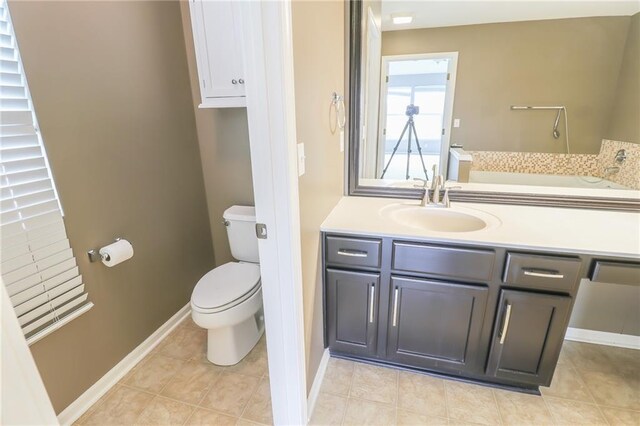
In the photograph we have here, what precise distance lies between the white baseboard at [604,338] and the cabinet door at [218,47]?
92.7 inches

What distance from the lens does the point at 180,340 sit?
6.51 feet

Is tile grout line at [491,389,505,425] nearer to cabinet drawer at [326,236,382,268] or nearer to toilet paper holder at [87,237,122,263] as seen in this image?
cabinet drawer at [326,236,382,268]

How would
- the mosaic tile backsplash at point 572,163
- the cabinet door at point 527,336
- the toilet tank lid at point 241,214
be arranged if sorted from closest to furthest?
the cabinet door at point 527,336
the mosaic tile backsplash at point 572,163
the toilet tank lid at point 241,214

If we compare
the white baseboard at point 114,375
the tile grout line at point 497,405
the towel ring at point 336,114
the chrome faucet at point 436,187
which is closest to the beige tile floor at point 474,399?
the tile grout line at point 497,405

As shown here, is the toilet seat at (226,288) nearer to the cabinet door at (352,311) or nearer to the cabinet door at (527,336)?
the cabinet door at (352,311)

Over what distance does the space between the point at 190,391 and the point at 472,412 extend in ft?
4.45

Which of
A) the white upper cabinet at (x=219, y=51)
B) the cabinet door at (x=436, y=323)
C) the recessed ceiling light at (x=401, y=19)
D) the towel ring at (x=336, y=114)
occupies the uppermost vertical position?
the recessed ceiling light at (x=401, y=19)

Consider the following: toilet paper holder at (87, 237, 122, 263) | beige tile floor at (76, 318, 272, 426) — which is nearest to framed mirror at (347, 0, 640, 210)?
beige tile floor at (76, 318, 272, 426)

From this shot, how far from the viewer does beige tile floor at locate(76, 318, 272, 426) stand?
1.48 metres

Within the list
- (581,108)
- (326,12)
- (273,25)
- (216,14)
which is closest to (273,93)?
(273,25)

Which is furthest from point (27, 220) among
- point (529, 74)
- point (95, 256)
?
point (529, 74)

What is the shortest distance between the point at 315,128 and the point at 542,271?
3.58ft

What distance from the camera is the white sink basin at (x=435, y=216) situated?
1694mm

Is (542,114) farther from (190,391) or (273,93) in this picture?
(190,391)
